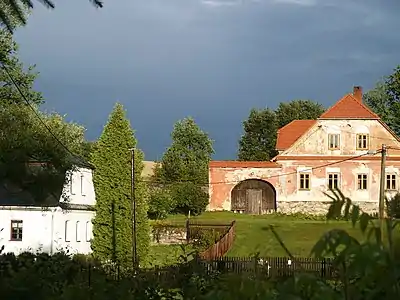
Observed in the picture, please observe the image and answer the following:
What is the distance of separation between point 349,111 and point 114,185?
18854 millimetres

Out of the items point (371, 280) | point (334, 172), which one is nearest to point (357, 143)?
Answer: point (334, 172)

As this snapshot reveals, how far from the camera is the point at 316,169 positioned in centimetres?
4700

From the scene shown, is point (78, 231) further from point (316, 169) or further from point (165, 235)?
point (316, 169)

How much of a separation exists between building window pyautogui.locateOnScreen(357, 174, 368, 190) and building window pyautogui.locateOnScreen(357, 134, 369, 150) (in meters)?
1.77

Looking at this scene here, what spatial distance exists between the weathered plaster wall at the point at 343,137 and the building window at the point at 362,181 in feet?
4.85

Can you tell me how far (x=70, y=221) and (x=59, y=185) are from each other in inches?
1149

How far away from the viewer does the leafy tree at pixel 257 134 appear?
74.1 meters

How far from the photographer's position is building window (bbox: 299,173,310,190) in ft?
154

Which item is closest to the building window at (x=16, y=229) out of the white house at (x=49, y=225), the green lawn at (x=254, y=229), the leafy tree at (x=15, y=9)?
the white house at (x=49, y=225)

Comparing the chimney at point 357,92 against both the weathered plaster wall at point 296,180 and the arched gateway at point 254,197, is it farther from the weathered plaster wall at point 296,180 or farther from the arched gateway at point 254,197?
the arched gateway at point 254,197

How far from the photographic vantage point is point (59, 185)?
6441 mm

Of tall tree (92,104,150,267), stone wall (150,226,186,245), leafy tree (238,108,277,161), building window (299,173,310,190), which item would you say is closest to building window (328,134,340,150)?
building window (299,173,310,190)

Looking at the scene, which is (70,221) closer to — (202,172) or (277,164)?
(277,164)

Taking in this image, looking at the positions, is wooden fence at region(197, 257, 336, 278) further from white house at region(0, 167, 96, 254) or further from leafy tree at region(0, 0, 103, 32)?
white house at region(0, 167, 96, 254)
